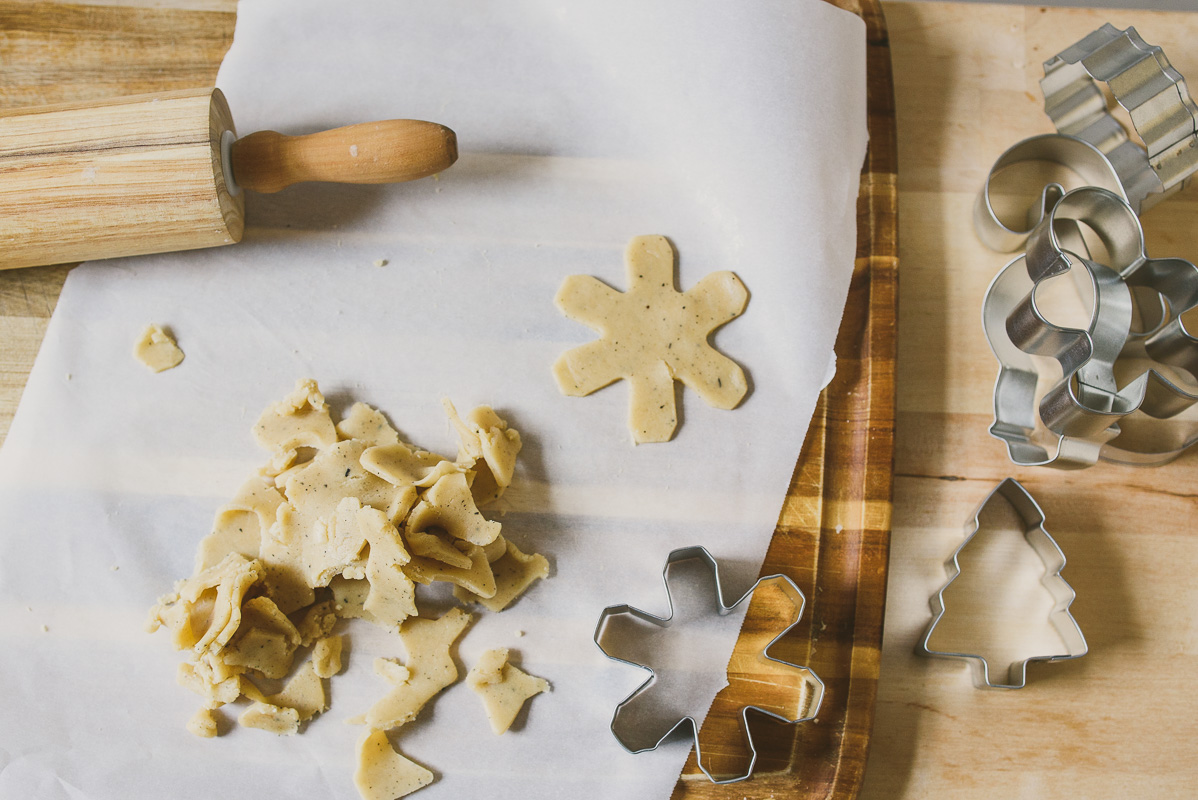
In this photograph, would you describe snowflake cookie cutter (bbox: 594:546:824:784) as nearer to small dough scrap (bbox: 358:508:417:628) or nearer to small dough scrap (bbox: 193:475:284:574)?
small dough scrap (bbox: 358:508:417:628)

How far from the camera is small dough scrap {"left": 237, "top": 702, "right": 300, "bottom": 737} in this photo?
0.84 m

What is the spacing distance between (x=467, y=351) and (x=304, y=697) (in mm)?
421

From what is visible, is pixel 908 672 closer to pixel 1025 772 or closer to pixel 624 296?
pixel 1025 772

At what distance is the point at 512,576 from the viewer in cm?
88

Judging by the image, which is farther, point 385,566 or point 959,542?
point 959,542

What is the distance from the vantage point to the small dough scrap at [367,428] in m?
0.90

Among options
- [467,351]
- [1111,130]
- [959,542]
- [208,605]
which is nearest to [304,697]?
[208,605]

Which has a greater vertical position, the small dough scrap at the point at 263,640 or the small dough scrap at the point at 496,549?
the small dough scrap at the point at 496,549

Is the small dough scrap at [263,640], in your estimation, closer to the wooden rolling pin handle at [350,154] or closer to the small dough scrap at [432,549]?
the small dough scrap at [432,549]

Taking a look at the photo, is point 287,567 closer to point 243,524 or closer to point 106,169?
point 243,524

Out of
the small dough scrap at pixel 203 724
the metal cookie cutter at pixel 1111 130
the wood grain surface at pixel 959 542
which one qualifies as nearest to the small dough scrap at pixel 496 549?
the small dough scrap at pixel 203 724

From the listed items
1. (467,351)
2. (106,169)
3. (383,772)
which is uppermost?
(106,169)

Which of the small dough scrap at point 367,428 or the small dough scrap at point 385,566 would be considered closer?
the small dough scrap at point 385,566

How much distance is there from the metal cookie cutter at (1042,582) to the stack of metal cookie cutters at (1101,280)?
51mm
